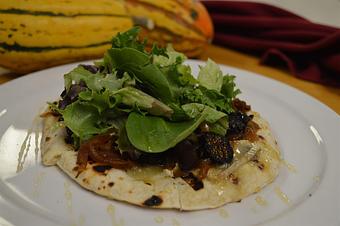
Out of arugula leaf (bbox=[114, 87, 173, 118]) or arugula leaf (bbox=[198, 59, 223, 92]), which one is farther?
arugula leaf (bbox=[198, 59, 223, 92])

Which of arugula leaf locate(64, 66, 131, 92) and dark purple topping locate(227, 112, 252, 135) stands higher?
arugula leaf locate(64, 66, 131, 92)

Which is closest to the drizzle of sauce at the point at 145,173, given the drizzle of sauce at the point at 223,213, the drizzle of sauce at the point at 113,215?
the drizzle of sauce at the point at 113,215

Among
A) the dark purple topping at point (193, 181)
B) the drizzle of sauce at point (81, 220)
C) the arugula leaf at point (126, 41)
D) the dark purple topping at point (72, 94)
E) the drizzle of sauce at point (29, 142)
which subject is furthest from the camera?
the arugula leaf at point (126, 41)

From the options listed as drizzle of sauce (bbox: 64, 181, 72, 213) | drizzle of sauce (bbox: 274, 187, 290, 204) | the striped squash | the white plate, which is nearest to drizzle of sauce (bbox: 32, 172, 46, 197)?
the white plate

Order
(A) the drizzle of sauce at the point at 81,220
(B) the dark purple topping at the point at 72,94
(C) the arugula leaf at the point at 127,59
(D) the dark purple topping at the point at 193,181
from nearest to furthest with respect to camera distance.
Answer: (A) the drizzle of sauce at the point at 81,220, (D) the dark purple topping at the point at 193,181, (C) the arugula leaf at the point at 127,59, (B) the dark purple topping at the point at 72,94

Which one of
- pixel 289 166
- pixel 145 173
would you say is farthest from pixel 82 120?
pixel 289 166

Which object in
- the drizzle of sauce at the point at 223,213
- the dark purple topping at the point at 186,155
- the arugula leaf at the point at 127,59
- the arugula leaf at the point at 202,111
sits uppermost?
the arugula leaf at the point at 127,59

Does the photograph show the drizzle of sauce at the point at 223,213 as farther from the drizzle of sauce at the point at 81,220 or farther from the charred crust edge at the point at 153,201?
the drizzle of sauce at the point at 81,220

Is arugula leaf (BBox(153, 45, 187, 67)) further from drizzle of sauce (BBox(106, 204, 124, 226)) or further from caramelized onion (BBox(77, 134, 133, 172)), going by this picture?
drizzle of sauce (BBox(106, 204, 124, 226))
